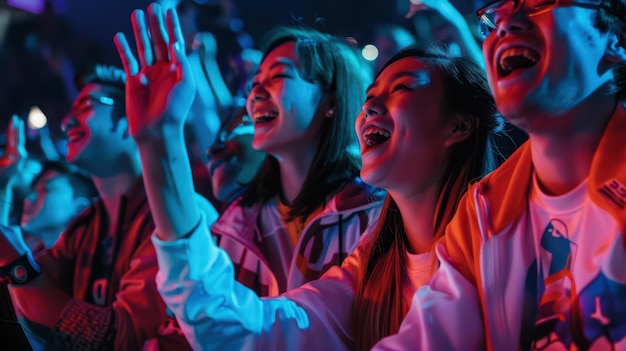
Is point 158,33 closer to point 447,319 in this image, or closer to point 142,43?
point 142,43

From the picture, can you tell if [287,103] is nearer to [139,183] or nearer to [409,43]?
[409,43]

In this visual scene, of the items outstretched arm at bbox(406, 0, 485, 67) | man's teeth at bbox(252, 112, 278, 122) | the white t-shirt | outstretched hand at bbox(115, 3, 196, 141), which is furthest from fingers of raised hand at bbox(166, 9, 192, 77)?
the white t-shirt

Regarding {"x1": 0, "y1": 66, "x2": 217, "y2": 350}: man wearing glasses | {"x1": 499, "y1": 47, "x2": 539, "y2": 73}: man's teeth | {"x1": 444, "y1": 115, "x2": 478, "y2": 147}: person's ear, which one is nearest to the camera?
{"x1": 499, "y1": 47, "x2": 539, "y2": 73}: man's teeth

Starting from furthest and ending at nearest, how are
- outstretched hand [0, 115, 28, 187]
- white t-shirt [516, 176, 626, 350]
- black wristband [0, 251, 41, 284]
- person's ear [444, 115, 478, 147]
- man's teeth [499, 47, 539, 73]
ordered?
outstretched hand [0, 115, 28, 187] < black wristband [0, 251, 41, 284] < person's ear [444, 115, 478, 147] < man's teeth [499, 47, 539, 73] < white t-shirt [516, 176, 626, 350]

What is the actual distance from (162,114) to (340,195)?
0.51 m

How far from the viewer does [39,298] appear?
250 cm

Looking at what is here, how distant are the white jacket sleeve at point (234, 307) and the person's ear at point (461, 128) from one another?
0.45 meters

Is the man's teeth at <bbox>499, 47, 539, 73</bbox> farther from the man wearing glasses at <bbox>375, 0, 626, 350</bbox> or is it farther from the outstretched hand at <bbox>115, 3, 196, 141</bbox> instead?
the outstretched hand at <bbox>115, 3, 196, 141</bbox>

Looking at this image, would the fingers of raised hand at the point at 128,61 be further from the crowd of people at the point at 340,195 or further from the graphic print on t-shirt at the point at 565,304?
the graphic print on t-shirt at the point at 565,304

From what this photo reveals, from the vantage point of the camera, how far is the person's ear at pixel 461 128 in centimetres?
174

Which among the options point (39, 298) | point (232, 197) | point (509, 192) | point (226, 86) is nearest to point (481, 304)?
point (509, 192)

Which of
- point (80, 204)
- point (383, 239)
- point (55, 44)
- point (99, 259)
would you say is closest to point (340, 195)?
point (383, 239)

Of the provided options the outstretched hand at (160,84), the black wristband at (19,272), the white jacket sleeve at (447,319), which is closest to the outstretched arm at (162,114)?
the outstretched hand at (160,84)

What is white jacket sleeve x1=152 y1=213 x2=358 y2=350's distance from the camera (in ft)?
5.85
